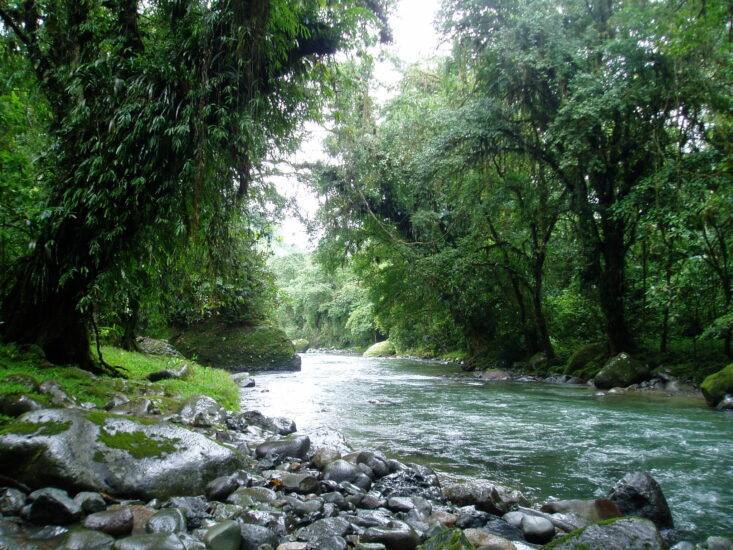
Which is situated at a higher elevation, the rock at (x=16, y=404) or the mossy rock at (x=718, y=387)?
the mossy rock at (x=718, y=387)

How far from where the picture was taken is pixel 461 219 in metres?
17.0

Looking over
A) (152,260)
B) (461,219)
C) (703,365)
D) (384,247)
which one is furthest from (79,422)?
(384,247)

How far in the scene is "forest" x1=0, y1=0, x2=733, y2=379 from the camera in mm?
6105

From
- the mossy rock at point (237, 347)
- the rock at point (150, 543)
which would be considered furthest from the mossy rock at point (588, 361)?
the rock at point (150, 543)

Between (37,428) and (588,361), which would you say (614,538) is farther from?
(588,361)

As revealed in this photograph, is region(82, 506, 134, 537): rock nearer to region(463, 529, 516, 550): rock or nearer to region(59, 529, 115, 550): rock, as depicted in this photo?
region(59, 529, 115, 550): rock

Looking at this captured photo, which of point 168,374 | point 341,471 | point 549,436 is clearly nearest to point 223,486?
point 341,471

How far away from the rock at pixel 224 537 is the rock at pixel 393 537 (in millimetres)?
799

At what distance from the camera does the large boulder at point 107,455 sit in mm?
2982

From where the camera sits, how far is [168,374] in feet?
28.6

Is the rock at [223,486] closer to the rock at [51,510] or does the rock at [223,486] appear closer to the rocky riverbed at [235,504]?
the rocky riverbed at [235,504]

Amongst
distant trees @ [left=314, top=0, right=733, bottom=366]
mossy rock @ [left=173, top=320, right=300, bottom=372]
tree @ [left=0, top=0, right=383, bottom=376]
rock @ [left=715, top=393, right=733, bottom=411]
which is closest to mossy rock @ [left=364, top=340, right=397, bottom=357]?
distant trees @ [left=314, top=0, right=733, bottom=366]

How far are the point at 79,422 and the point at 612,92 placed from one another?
1227cm

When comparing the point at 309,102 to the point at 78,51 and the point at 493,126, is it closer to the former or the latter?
the point at 78,51
